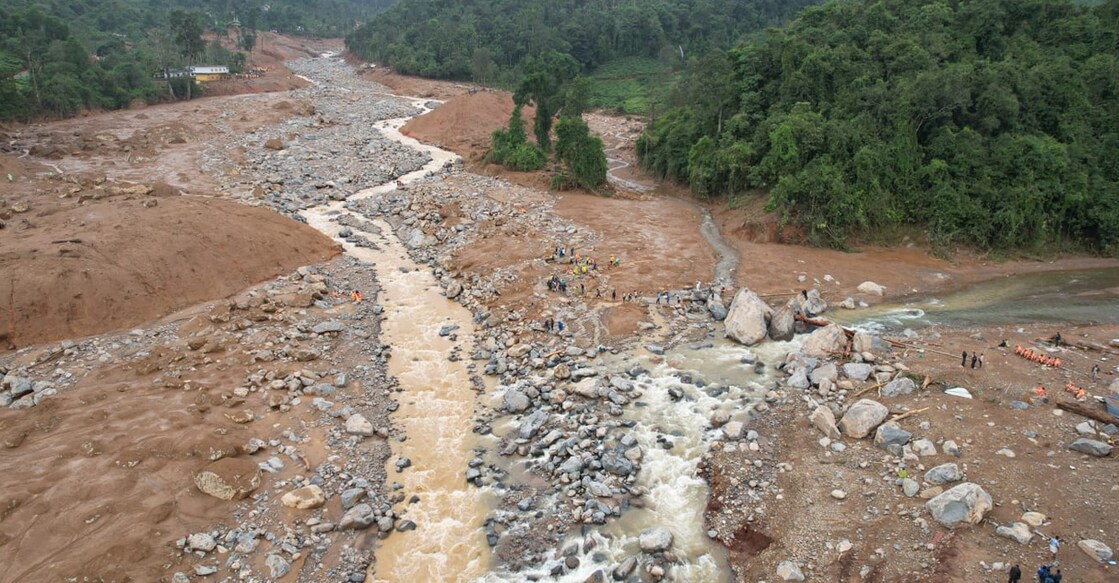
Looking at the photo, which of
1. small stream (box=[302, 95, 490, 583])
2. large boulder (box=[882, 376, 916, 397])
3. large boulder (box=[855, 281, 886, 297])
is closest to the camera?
small stream (box=[302, 95, 490, 583])

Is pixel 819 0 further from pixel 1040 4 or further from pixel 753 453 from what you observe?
pixel 753 453

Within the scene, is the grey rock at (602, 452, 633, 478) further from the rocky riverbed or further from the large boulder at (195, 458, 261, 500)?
the large boulder at (195, 458, 261, 500)

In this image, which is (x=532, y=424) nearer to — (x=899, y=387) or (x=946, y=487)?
A: (x=946, y=487)

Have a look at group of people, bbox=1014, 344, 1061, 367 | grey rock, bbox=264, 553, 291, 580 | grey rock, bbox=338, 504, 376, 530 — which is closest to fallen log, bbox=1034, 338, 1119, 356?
group of people, bbox=1014, 344, 1061, 367

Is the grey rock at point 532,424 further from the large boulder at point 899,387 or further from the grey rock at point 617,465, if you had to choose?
the large boulder at point 899,387

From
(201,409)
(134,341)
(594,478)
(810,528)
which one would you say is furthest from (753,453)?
(134,341)

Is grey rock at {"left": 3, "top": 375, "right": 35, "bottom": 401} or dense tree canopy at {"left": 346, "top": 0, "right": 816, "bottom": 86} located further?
dense tree canopy at {"left": 346, "top": 0, "right": 816, "bottom": 86}
